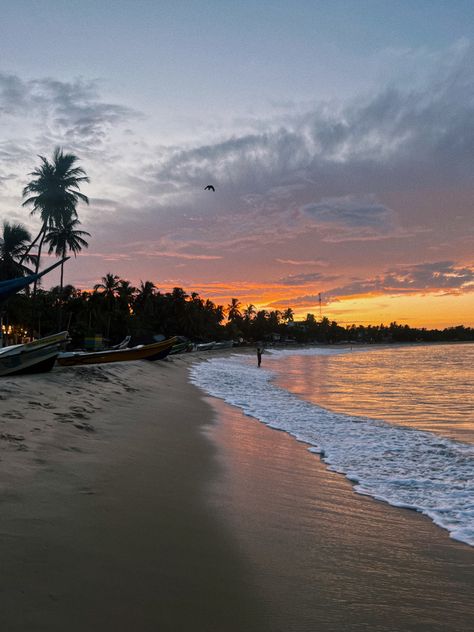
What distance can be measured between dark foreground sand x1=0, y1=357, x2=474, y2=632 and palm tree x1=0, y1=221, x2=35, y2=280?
4296 centimetres

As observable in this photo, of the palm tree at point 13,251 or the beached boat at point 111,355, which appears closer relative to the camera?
the beached boat at point 111,355

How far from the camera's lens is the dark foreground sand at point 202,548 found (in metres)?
2.85

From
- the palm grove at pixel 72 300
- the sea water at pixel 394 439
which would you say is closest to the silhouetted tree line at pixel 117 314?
the palm grove at pixel 72 300

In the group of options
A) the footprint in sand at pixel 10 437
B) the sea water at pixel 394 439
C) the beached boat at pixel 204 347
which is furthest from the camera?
the beached boat at pixel 204 347

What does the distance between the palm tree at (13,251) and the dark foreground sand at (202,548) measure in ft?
141

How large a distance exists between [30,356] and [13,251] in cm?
3711

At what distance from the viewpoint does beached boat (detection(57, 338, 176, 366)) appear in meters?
21.6

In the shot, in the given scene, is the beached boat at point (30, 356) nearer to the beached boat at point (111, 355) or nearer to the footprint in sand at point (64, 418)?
the beached boat at point (111, 355)

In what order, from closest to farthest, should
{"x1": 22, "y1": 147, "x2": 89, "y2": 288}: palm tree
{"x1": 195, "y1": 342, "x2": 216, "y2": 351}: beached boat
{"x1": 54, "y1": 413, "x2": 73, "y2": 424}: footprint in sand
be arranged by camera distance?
{"x1": 54, "y1": 413, "x2": 73, "y2": 424}: footprint in sand → {"x1": 22, "y1": 147, "x2": 89, "y2": 288}: palm tree → {"x1": 195, "y1": 342, "x2": 216, "y2": 351}: beached boat

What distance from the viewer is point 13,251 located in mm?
47938

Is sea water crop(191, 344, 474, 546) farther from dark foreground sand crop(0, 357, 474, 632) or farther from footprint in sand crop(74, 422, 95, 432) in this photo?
footprint in sand crop(74, 422, 95, 432)

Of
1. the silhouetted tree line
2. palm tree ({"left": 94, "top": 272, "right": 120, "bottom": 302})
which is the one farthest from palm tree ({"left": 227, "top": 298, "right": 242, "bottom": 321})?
palm tree ({"left": 94, "top": 272, "right": 120, "bottom": 302})

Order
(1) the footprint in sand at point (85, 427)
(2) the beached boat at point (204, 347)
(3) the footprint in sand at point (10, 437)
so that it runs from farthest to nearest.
→ (2) the beached boat at point (204, 347), (1) the footprint in sand at point (85, 427), (3) the footprint in sand at point (10, 437)

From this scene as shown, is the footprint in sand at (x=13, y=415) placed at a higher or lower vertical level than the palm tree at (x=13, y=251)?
lower
